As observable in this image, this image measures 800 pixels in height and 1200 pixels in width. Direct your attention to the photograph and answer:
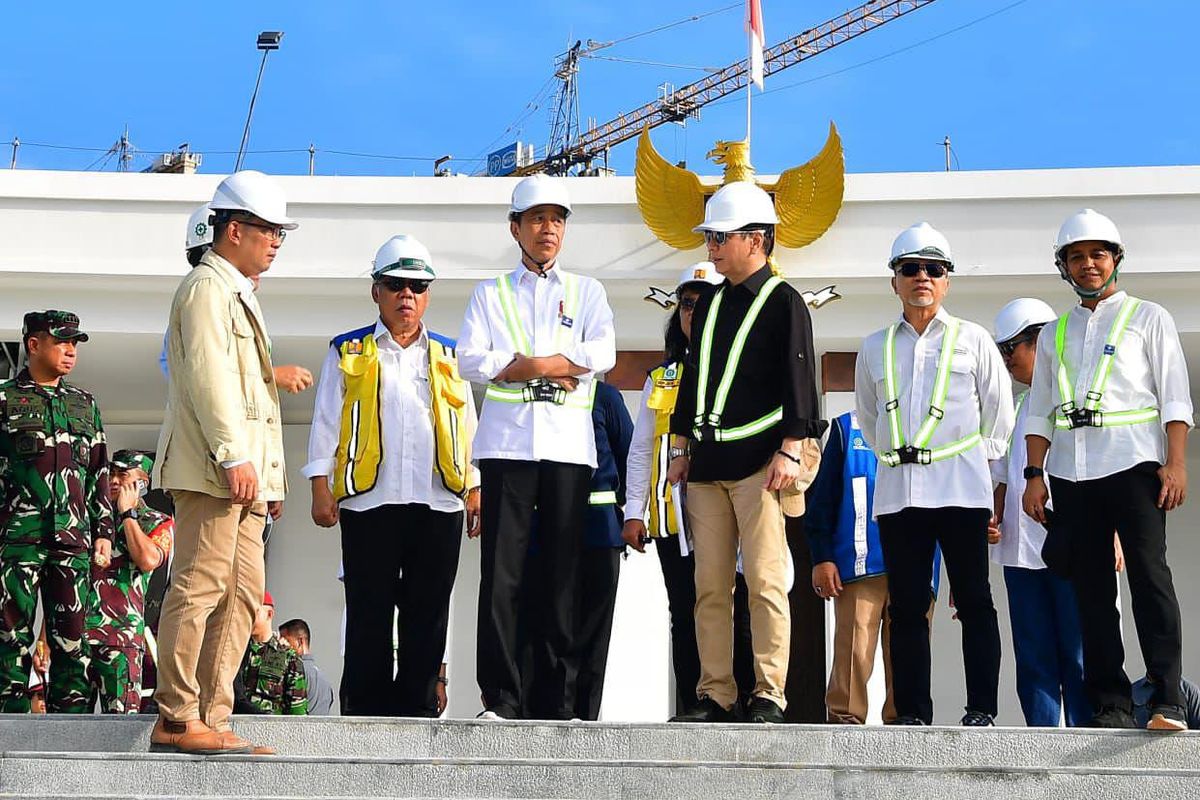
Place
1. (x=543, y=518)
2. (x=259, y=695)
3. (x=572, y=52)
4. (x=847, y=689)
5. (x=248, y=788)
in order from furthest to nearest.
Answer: (x=572, y=52)
(x=259, y=695)
(x=847, y=689)
(x=543, y=518)
(x=248, y=788)

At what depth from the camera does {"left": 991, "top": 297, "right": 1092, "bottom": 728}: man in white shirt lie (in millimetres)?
6203

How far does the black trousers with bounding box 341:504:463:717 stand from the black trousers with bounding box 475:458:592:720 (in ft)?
0.84

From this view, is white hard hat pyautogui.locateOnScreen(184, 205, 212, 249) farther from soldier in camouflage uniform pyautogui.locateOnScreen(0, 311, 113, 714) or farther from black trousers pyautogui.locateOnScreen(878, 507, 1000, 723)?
black trousers pyautogui.locateOnScreen(878, 507, 1000, 723)

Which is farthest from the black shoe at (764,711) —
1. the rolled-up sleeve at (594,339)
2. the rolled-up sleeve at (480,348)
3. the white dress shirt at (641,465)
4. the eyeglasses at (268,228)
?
the eyeglasses at (268,228)

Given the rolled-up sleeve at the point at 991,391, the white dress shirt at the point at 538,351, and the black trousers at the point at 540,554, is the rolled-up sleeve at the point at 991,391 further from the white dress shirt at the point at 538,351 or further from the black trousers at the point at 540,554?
the black trousers at the point at 540,554

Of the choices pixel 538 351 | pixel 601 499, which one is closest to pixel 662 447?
pixel 601 499

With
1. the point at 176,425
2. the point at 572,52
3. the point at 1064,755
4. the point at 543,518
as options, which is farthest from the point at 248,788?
the point at 572,52

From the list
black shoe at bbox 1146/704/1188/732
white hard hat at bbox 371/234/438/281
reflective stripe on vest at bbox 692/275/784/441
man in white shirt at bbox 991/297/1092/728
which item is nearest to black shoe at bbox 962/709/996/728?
black shoe at bbox 1146/704/1188/732

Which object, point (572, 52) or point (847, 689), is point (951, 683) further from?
point (572, 52)

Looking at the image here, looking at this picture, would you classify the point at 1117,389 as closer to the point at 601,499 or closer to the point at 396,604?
the point at 601,499

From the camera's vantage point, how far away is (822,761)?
180 inches

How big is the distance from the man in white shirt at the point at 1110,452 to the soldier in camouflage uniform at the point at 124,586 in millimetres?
3551

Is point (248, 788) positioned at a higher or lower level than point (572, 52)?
lower

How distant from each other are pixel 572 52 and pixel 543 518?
2477cm
